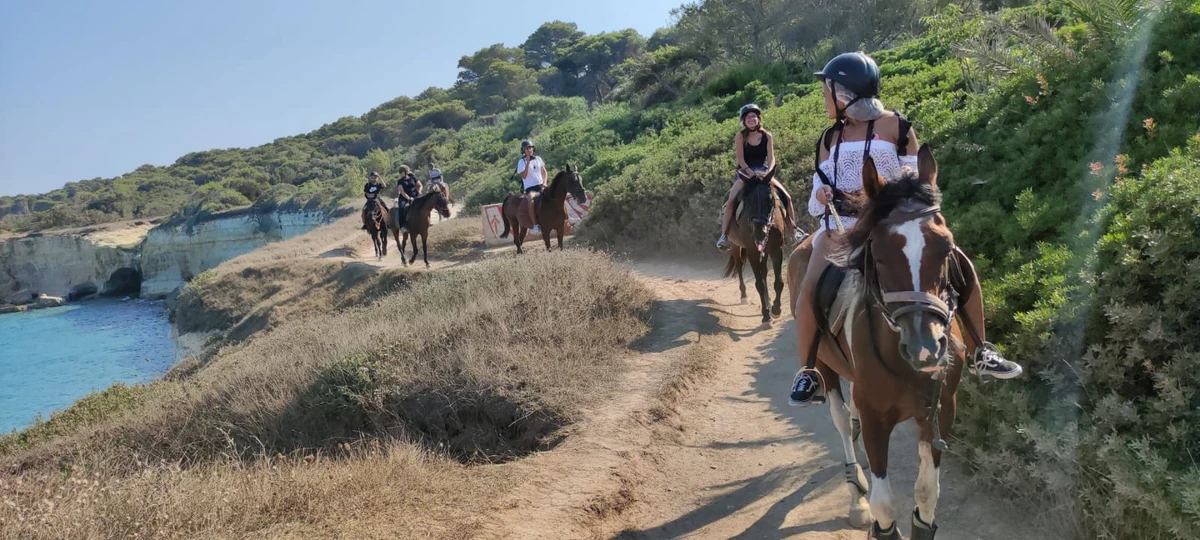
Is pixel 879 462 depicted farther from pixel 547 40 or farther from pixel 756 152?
pixel 547 40

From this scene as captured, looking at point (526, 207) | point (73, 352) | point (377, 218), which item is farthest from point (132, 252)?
point (526, 207)

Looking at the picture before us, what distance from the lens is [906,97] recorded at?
562 inches

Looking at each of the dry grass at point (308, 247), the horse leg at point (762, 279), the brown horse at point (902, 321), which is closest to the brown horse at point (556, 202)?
the horse leg at point (762, 279)

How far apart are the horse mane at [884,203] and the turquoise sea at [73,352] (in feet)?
58.9

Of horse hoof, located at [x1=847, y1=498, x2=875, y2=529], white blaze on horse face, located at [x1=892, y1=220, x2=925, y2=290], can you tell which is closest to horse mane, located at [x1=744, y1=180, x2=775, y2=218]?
horse hoof, located at [x1=847, y1=498, x2=875, y2=529]

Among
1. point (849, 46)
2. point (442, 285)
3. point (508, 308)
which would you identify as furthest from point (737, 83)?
point (508, 308)

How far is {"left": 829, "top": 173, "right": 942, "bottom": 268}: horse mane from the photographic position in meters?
3.03

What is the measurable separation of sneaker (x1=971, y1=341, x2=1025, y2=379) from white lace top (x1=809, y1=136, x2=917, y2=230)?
92cm

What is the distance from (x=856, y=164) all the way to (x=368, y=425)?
18.4ft

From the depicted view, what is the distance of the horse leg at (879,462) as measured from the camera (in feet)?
11.3

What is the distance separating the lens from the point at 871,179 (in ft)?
10.1

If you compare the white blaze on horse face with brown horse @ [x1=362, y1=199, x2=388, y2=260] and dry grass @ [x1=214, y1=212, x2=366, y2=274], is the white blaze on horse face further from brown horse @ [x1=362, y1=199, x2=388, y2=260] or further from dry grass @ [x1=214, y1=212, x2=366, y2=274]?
dry grass @ [x1=214, y1=212, x2=366, y2=274]

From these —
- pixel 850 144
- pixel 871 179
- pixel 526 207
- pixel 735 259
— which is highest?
pixel 850 144

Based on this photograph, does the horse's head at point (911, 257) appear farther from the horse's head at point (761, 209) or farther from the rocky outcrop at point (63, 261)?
the rocky outcrop at point (63, 261)
